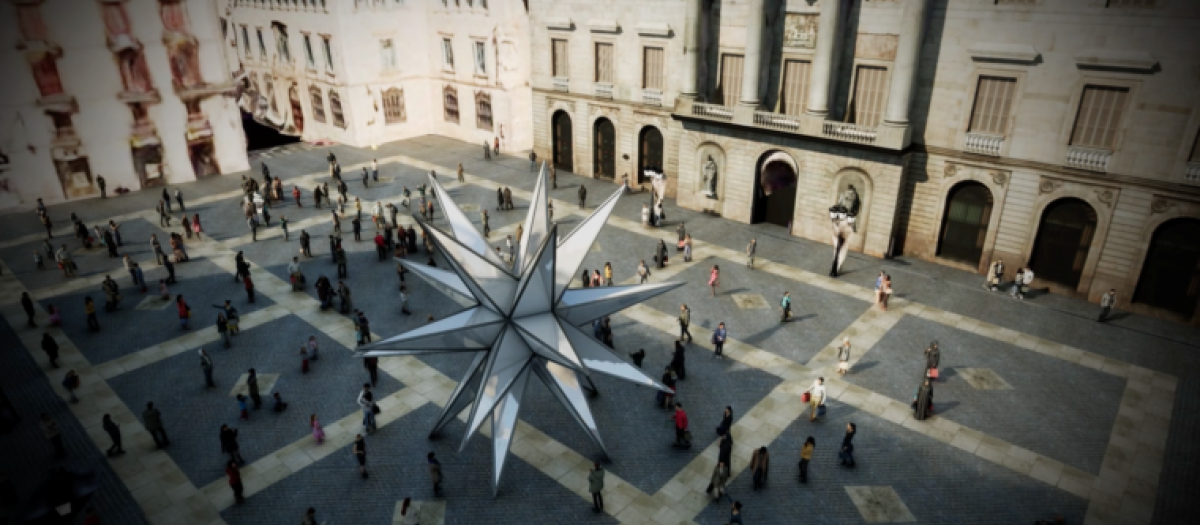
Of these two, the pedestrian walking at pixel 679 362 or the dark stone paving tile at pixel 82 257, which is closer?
the pedestrian walking at pixel 679 362

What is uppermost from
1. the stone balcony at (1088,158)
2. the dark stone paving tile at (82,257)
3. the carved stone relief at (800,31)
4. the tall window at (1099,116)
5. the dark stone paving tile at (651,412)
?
the carved stone relief at (800,31)

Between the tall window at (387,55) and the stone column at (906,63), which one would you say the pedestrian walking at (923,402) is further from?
the tall window at (387,55)

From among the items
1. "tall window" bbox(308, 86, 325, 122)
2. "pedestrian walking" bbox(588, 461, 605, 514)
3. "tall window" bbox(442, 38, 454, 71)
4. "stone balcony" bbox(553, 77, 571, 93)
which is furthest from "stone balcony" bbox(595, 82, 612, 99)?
"pedestrian walking" bbox(588, 461, 605, 514)

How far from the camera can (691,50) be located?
35875 millimetres

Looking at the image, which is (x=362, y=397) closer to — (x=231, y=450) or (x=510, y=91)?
(x=231, y=450)

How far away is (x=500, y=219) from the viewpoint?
37562 mm

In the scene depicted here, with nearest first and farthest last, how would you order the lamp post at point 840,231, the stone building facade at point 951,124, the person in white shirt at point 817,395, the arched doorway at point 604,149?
the person in white shirt at point 817,395 → the stone building facade at point 951,124 → the lamp post at point 840,231 → the arched doorway at point 604,149

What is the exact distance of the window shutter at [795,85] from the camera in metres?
33.4

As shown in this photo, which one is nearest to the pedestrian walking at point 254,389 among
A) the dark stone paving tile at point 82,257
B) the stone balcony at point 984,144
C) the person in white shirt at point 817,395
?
the dark stone paving tile at point 82,257

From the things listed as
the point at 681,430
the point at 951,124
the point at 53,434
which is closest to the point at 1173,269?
the point at 951,124

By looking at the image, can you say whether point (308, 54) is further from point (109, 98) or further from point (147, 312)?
point (147, 312)

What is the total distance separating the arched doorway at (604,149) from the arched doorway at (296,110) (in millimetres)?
27241

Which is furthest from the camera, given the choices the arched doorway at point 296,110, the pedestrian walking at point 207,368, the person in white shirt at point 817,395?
the arched doorway at point 296,110

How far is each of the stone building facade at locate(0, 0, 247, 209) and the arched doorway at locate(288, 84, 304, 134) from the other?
36.4 feet
